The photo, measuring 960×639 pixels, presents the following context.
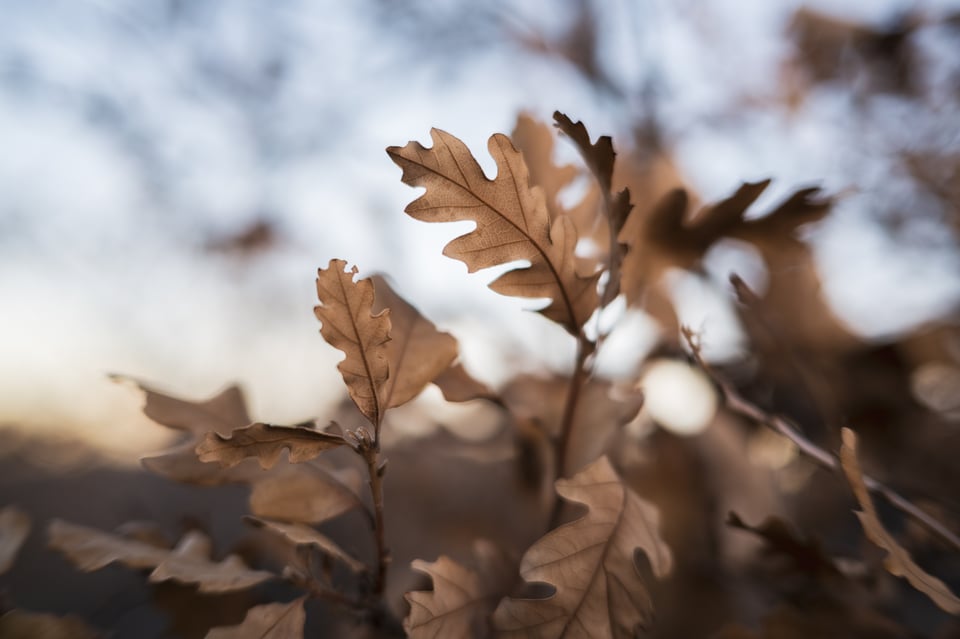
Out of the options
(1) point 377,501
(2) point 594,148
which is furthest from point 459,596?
(2) point 594,148

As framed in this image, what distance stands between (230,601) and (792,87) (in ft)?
5.17

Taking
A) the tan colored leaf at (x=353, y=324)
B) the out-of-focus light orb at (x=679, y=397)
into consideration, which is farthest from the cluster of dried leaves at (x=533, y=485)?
the out-of-focus light orb at (x=679, y=397)

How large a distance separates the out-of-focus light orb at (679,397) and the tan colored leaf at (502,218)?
566 mm

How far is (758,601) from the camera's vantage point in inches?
30.9

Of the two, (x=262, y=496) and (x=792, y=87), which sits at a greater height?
(x=792, y=87)

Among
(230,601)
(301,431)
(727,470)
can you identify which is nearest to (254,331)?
(230,601)

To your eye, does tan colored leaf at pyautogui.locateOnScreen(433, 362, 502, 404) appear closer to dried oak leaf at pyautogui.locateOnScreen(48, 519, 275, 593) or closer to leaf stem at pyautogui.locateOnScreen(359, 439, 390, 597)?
leaf stem at pyautogui.locateOnScreen(359, 439, 390, 597)

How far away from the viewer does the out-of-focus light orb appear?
97 cm

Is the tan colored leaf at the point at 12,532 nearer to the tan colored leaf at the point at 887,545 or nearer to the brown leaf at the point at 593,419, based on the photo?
the brown leaf at the point at 593,419

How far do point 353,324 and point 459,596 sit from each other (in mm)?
226

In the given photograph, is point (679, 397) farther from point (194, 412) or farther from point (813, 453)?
point (194, 412)

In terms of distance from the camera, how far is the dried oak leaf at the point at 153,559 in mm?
428

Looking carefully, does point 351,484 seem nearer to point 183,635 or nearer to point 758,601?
point 183,635

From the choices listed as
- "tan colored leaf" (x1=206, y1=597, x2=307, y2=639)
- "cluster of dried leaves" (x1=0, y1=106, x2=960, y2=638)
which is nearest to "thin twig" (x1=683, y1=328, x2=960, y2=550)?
"cluster of dried leaves" (x1=0, y1=106, x2=960, y2=638)
